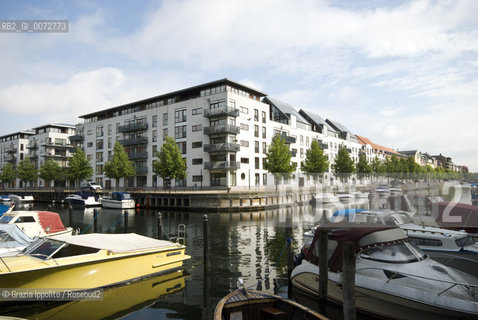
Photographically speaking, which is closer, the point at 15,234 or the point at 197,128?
the point at 15,234

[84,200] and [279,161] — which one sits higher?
[279,161]

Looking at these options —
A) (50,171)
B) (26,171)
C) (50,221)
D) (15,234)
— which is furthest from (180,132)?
(26,171)

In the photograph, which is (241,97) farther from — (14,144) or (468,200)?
(14,144)

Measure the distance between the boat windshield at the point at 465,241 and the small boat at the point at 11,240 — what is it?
718 inches

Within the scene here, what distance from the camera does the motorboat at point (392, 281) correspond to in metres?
7.77

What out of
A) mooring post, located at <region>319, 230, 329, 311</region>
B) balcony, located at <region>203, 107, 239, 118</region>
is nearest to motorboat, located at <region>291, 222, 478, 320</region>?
mooring post, located at <region>319, 230, 329, 311</region>

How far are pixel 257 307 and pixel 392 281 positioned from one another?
12.7 ft

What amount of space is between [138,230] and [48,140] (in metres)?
81.1

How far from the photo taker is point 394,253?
9.15 m

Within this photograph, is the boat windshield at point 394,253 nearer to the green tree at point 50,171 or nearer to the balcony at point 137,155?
the balcony at point 137,155

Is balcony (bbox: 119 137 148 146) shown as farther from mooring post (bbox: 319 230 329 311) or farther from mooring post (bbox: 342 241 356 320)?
mooring post (bbox: 342 241 356 320)

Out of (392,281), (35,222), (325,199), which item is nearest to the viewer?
(392,281)

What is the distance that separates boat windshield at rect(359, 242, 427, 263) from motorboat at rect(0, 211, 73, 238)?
1690 centimetres

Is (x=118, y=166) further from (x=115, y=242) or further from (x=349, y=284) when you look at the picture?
(x=349, y=284)
